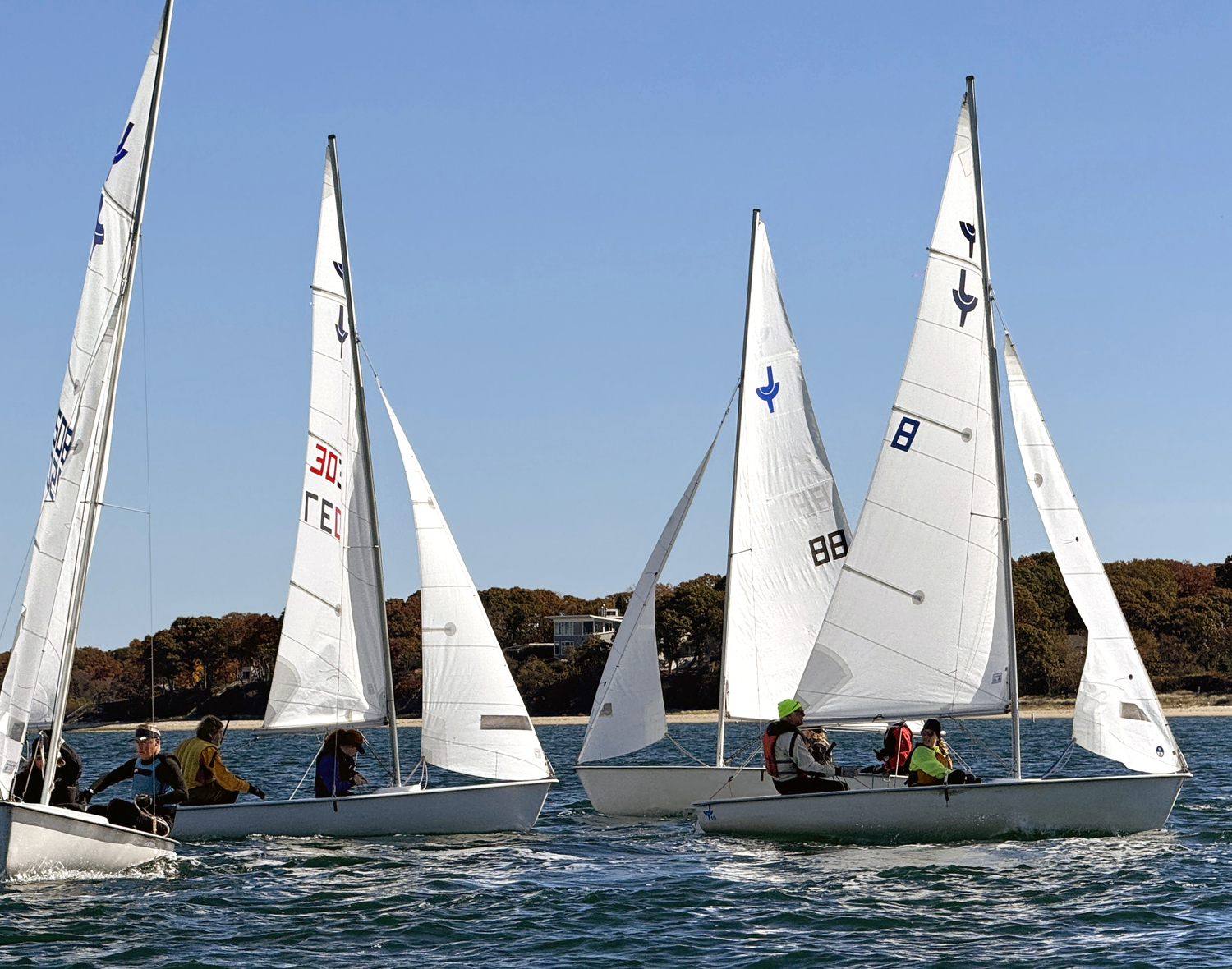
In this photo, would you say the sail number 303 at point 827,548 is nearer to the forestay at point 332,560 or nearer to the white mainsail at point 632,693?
the white mainsail at point 632,693

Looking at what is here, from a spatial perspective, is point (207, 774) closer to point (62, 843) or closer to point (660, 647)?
point (62, 843)

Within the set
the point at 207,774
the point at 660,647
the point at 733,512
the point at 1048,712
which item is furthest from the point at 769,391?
the point at 660,647

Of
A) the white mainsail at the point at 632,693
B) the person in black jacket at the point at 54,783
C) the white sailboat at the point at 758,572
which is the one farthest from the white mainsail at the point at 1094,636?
the person in black jacket at the point at 54,783

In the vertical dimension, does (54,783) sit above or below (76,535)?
below

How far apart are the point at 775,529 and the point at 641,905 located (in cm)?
848

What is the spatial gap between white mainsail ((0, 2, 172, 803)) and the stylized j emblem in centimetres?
845

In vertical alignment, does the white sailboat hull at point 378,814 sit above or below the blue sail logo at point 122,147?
below

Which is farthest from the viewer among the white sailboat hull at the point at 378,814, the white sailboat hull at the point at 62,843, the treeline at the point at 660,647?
the treeline at the point at 660,647

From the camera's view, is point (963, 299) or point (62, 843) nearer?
point (62, 843)

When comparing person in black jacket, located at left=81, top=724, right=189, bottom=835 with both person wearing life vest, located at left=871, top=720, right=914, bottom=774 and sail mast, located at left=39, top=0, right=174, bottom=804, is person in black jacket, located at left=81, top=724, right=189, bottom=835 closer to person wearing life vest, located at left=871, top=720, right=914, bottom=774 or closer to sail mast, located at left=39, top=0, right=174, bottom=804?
sail mast, located at left=39, top=0, right=174, bottom=804

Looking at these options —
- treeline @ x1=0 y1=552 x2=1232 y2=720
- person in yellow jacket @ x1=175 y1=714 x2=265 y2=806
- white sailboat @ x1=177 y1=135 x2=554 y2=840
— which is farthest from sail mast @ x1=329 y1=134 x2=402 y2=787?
treeline @ x1=0 y1=552 x2=1232 y2=720

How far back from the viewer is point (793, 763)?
51.1 feet

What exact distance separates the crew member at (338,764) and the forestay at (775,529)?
513 cm

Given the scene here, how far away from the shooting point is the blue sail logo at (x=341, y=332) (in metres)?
17.8
